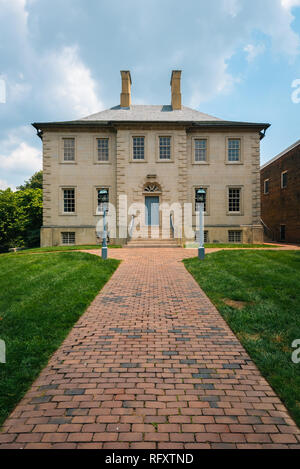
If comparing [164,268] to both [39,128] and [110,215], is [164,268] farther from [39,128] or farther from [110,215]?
[39,128]

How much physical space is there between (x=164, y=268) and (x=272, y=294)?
4563 mm

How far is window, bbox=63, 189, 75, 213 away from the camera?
22.2 m

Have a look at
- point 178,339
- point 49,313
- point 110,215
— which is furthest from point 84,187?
point 178,339

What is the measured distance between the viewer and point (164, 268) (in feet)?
33.1

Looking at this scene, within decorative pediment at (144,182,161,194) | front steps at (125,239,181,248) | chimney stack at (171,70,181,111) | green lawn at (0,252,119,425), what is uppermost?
chimney stack at (171,70,181,111)

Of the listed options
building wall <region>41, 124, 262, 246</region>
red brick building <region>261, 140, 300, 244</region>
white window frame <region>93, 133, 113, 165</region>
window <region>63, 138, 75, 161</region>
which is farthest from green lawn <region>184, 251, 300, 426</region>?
window <region>63, 138, 75, 161</region>

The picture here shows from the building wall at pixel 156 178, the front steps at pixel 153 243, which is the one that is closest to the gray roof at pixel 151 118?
the building wall at pixel 156 178

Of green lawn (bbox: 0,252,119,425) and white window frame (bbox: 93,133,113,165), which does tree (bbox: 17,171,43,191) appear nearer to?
white window frame (bbox: 93,133,113,165)

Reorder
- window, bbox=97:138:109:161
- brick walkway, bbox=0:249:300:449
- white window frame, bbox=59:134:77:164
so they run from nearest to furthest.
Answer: brick walkway, bbox=0:249:300:449 → white window frame, bbox=59:134:77:164 → window, bbox=97:138:109:161

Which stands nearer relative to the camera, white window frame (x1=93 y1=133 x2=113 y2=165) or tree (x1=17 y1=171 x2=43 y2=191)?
white window frame (x1=93 y1=133 x2=113 y2=165)

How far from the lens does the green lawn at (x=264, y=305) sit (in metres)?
3.41

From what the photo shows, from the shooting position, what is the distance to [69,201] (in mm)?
22250

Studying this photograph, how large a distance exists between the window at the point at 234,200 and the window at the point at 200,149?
3.78 meters

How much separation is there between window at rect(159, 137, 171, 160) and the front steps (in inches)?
304
